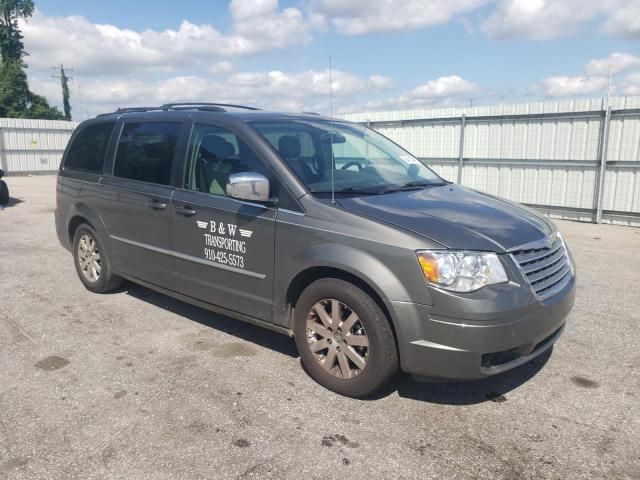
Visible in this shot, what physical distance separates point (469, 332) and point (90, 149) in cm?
436

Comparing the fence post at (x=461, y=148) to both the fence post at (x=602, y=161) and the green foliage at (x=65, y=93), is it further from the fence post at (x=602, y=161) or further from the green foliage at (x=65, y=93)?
the green foliage at (x=65, y=93)

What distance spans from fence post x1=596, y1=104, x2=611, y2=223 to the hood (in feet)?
26.8

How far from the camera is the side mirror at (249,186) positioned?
346 centimetres

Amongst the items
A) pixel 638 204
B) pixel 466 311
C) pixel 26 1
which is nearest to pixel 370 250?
pixel 466 311

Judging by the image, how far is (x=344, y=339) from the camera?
3336 mm

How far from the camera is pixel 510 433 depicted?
301 centimetres

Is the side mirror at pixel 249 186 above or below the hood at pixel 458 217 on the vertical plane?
above

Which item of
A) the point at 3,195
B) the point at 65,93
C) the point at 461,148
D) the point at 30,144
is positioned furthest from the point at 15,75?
the point at 461,148

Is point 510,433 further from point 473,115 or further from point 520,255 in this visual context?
point 473,115

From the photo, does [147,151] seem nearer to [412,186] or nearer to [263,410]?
[412,186]

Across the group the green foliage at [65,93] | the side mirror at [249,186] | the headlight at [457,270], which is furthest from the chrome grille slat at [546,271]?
the green foliage at [65,93]

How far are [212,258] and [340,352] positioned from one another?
1303 mm

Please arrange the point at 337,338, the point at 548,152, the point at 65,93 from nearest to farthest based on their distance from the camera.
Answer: the point at 337,338, the point at 548,152, the point at 65,93

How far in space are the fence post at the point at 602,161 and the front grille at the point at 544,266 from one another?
8.47 metres
